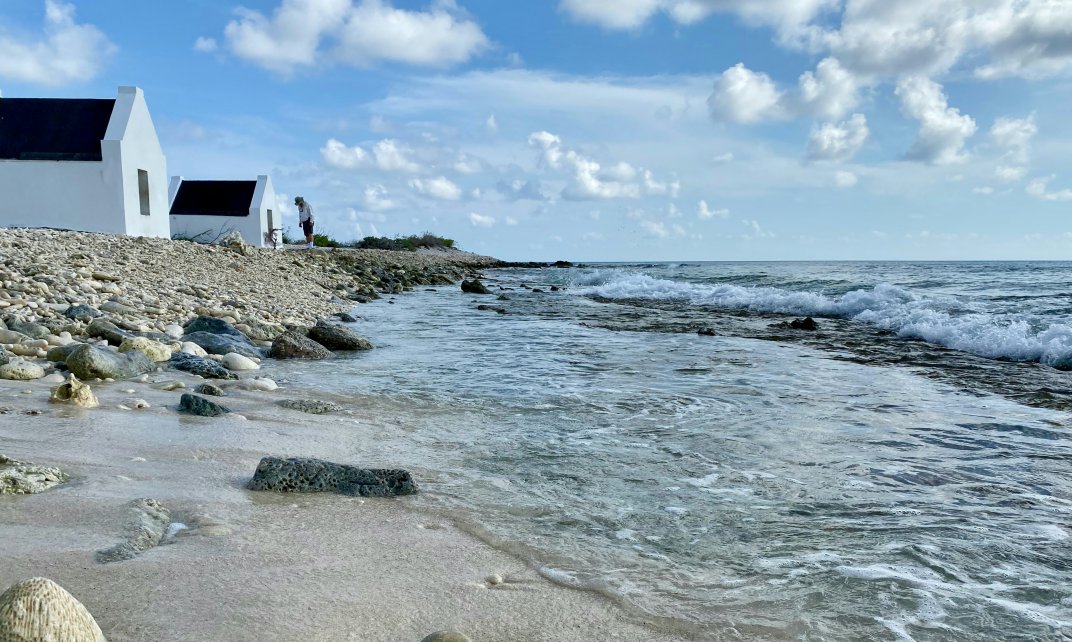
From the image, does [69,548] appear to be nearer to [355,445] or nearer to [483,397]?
[355,445]

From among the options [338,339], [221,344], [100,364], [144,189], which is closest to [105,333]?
[221,344]

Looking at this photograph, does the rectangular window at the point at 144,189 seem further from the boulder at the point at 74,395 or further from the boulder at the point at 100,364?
the boulder at the point at 74,395

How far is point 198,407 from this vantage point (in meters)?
4.88

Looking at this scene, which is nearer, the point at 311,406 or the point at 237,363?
the point at 311,406

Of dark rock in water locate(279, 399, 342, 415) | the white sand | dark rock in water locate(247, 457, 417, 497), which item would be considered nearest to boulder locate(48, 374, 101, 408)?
the white sand

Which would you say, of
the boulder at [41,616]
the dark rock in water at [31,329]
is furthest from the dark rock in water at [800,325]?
the boulder at [41,616]

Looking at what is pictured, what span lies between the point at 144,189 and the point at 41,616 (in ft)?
74.3

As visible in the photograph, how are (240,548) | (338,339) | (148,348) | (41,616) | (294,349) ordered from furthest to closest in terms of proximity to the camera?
(338,339), (294,349), (148,348), (240,548), (41,616)

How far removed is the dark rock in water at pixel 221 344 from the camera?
25.4 feet

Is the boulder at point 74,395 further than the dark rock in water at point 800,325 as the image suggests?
No

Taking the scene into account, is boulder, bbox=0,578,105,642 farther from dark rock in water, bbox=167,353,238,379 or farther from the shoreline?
dark rock in water, bbox=167,353,238,379

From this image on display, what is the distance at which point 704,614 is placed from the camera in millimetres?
2451

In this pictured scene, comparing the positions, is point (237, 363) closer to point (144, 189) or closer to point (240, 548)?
point (240, 548)

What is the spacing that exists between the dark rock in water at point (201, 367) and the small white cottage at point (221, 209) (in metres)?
27.7
